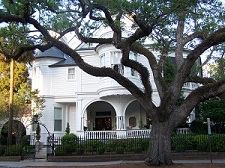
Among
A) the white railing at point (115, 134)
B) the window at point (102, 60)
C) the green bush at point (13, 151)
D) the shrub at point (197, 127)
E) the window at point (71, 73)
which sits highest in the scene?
the window at point (102, 60)

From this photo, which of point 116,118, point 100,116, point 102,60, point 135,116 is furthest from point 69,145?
point 100,116

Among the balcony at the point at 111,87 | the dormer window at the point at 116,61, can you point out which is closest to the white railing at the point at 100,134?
the balcony at the point at 111,87

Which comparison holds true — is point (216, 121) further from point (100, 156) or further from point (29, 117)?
point (29, 117)

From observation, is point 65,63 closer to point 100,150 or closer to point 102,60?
point 102,60

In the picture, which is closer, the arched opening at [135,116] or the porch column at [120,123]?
the porch column at [120,123]

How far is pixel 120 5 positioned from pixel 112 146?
1051cm

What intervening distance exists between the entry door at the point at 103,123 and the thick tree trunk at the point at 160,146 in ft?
52.0

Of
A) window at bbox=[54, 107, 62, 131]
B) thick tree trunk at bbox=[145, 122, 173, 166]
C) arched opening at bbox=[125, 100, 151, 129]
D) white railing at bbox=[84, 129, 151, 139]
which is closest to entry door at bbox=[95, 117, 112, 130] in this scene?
arched opening at bbox=[125, 100, 151, 129]

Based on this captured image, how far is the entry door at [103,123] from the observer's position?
97.7ft

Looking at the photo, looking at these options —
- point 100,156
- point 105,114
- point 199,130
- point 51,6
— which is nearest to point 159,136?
point 100,156

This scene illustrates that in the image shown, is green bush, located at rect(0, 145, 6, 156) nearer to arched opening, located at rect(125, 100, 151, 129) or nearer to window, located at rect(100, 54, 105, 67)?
window, located at rect(100, 54, 105, 67)

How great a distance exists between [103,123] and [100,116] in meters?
0.80

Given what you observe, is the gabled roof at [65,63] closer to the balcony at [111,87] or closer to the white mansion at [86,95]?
the white mansion at [86,95]

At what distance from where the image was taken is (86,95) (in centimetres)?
2792
